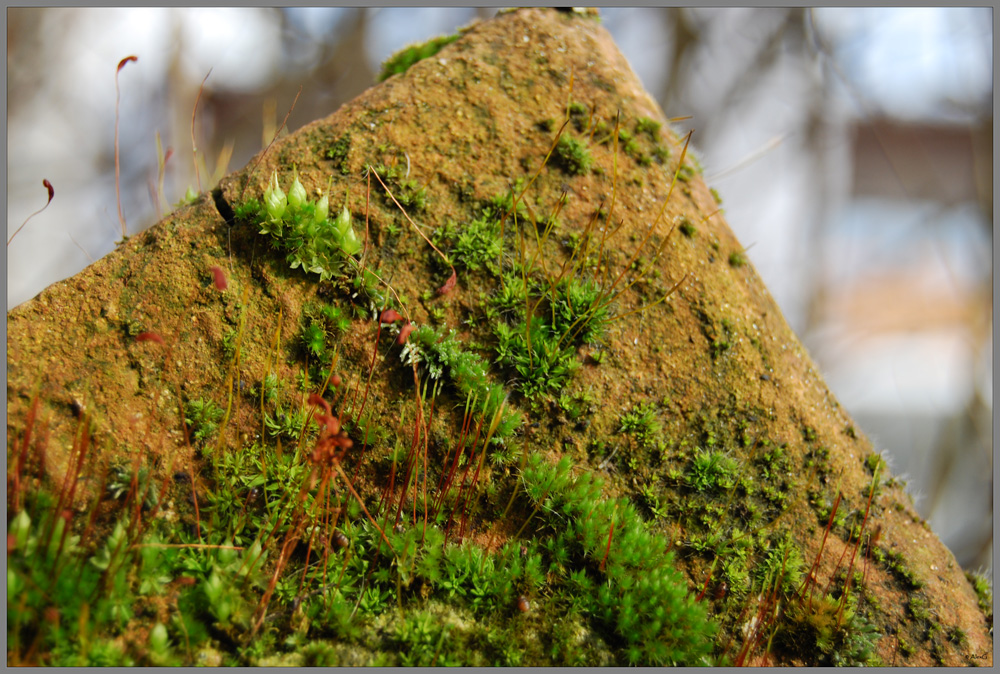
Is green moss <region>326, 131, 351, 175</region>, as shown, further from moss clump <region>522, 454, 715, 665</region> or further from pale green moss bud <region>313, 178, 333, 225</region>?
moss clump <region>522, 454, 715, 665</region>

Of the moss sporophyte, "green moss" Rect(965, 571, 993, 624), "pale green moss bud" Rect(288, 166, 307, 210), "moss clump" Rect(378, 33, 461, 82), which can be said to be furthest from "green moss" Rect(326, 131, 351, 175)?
"green moss" Rect(965, 571, 993, 624)

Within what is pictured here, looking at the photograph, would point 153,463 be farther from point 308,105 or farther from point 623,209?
point 308,105

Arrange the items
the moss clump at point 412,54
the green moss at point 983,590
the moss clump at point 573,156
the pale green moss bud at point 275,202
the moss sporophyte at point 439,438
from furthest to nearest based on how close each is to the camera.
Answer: the moss clump at point 412,54 → the moss clump at point 573,156 → the green moss at point 983,590 → the pale green moss bud at point 275,202 → the moss sporophyte at point 439,438

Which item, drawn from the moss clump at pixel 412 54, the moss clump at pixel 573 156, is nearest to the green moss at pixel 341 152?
the moss clump at pixel 412 54

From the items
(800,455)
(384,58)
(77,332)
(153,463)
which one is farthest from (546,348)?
(384,58)

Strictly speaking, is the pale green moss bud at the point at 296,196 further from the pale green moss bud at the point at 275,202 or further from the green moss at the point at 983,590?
the green moss at the point at 983,590
